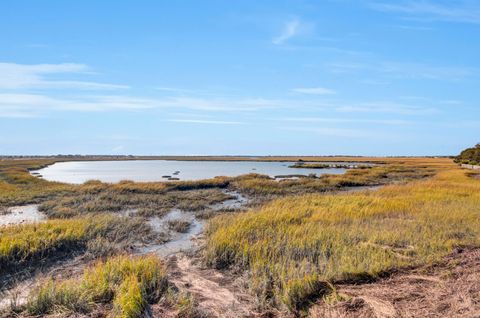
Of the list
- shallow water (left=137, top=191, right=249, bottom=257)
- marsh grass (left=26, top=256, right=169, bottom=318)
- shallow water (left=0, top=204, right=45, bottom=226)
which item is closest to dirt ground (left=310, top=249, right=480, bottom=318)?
marsh grass (left=26, top=256, right=169, bottom=318)

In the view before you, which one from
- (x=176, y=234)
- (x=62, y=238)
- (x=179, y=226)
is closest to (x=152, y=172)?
(x=179, y=226)

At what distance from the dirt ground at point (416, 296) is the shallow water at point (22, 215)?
15682 mm

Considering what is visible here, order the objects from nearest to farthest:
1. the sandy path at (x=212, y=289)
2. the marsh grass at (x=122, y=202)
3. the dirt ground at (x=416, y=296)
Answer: the dirt ground at (x=416, y=296) → the sandy path at (x=212, y=289) → the marsh grass at (x=122, y=202)

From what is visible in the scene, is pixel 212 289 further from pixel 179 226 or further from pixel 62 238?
pixel 179 226

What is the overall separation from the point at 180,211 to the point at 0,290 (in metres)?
13.2

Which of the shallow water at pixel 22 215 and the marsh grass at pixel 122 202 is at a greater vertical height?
the marsh grass at pixel 122 202

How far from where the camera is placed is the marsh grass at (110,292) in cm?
692

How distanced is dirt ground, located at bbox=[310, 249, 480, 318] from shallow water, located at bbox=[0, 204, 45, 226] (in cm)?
1568

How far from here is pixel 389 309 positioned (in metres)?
6.53

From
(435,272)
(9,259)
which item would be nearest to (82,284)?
(9,259)

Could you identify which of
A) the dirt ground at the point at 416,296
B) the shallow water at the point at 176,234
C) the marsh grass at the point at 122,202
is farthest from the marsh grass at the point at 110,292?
the marsh grass at the point at 122,202

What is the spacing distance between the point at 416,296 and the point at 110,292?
606cm

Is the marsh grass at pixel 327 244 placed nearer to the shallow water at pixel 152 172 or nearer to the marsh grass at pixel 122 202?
the marsh grass at pixel 122 202

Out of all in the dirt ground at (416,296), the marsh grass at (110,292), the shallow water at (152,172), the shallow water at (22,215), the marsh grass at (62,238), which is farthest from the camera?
the shallow water at (152,172)
